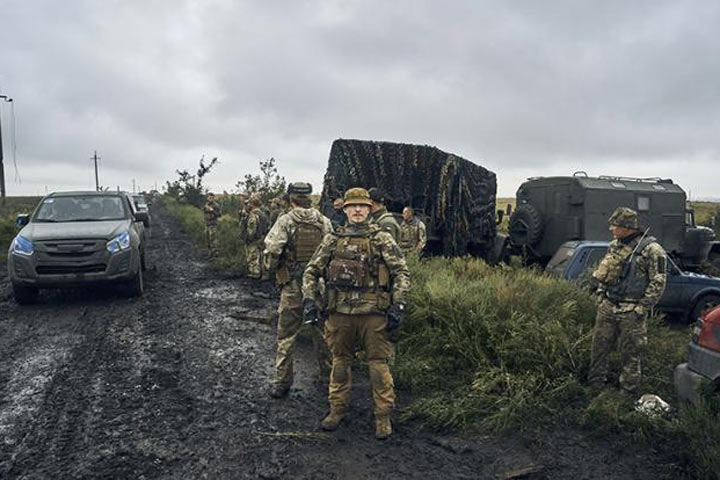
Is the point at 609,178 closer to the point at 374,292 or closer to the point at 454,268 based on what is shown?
the point at 454,268

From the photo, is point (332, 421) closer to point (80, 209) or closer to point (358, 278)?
point (358, 278)

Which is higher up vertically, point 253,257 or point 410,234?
point 410,234

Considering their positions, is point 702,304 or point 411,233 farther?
point 411,233

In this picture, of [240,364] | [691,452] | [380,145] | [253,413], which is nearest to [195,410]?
[253,413]

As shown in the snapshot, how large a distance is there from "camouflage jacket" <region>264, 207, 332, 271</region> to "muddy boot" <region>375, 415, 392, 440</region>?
5.43 feet

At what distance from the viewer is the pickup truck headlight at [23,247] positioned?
7.65 metres

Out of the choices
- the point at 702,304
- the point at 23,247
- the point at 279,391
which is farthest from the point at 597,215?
the point at 23,247

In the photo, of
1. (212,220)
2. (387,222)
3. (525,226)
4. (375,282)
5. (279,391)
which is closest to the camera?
(375,282)

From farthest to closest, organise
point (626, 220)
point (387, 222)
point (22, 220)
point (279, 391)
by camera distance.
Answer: point (22, 220) < point (387, 222) < point (626, 220) < point (279, 391)

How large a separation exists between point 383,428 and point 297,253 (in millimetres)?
1721

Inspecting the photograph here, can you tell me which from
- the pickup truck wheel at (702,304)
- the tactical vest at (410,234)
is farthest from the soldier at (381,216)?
the pickup truck wheel at (702,304)

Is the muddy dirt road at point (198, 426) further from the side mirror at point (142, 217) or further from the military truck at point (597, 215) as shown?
the military truck at point (597, 215)

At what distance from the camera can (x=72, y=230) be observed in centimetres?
802

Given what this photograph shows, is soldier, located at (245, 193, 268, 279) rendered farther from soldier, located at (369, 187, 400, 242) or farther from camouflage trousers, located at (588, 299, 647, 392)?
camouflage trousers, located at (588, 299, 647, 392)
